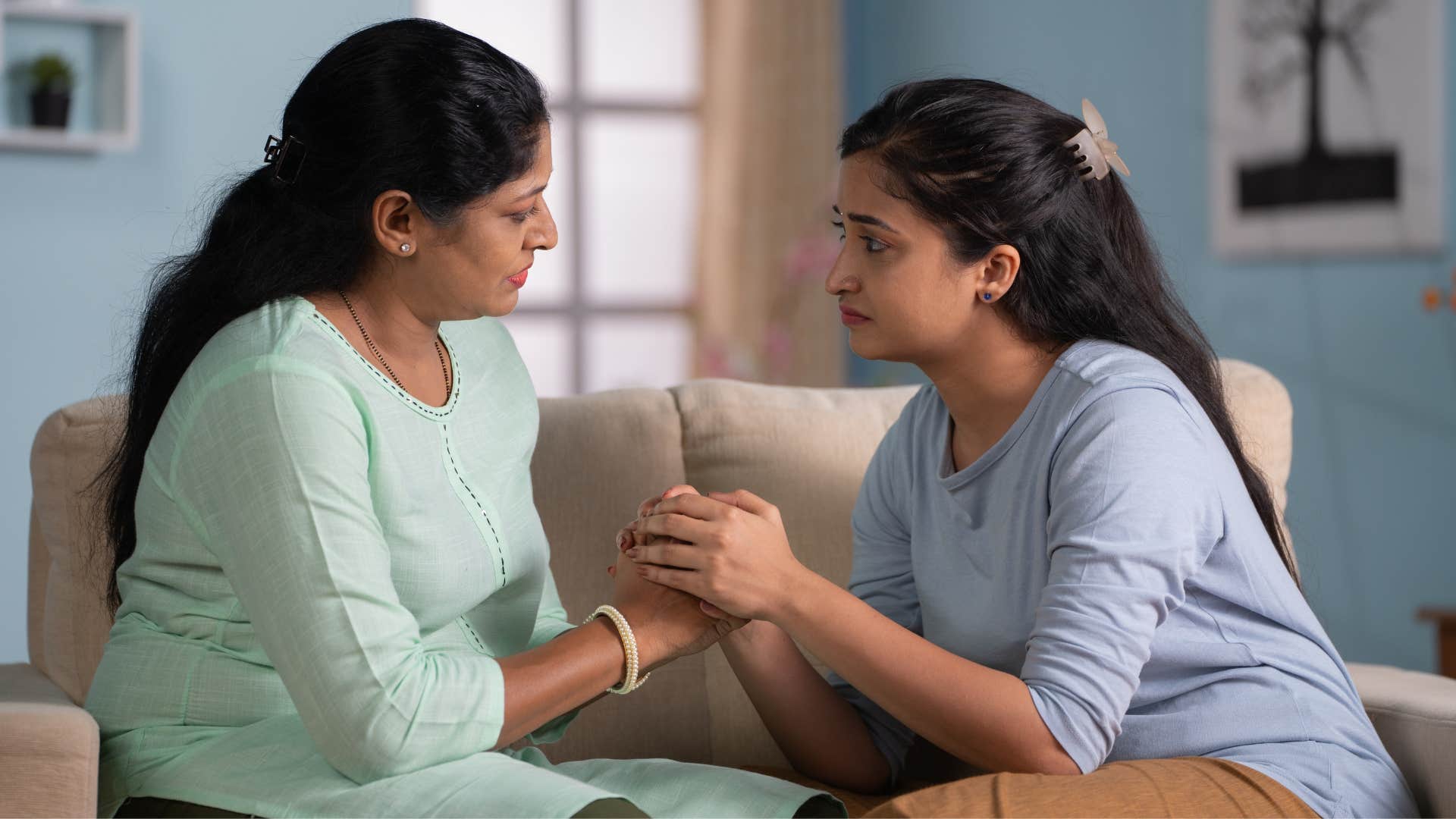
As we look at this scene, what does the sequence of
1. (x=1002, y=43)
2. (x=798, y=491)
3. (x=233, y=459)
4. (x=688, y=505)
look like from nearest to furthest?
(x=233, y=459) < (x=688, y=505) < (x=798, y=491) < (x=1002, y=43)

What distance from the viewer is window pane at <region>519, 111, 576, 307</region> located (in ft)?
16.8

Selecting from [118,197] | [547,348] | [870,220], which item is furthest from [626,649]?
[547,348]

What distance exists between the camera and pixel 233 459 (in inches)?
48.7

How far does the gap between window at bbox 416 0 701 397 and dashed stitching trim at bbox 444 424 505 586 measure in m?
3.61

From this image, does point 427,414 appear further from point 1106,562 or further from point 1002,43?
point 1002,43

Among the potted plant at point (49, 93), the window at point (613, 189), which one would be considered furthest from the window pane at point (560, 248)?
the potted plant at point (49, 93)

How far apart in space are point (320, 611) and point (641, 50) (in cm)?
425

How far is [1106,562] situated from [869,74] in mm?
4256

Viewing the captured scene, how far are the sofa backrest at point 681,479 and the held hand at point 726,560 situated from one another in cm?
49

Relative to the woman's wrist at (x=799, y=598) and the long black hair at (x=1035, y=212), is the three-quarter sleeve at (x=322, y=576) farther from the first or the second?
the long black hair at (x=1035, y=212)

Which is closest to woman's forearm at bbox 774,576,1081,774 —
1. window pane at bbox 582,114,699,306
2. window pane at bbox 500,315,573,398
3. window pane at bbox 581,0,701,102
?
→ window pane at bbox 500,315,573,398

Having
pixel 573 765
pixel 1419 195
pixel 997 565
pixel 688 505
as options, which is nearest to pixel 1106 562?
pixel 997 565

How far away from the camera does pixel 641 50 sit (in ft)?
17.0

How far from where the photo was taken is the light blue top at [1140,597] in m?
1.36
